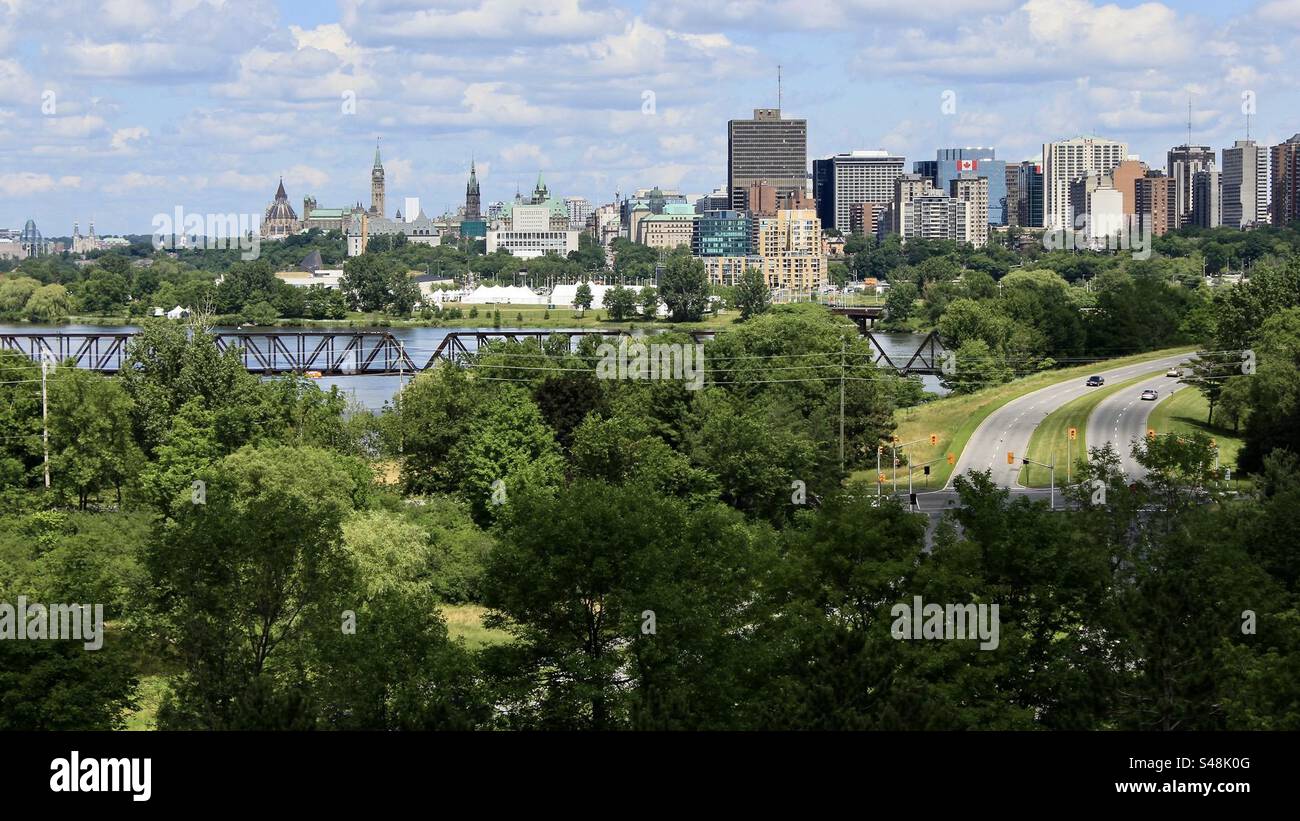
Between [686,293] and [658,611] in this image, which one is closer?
[658,611]

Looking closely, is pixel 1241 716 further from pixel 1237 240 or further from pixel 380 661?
pixel 1237 240

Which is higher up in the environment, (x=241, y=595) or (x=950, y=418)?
(x=241, y=595)

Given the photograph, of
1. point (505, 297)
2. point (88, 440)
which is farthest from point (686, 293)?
point (88, 440)

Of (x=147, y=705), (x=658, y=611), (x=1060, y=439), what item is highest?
(x=658, y=611)

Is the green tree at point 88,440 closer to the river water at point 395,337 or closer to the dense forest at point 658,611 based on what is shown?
the dense forest at point 658,611

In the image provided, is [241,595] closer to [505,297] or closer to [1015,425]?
[1015,425]
